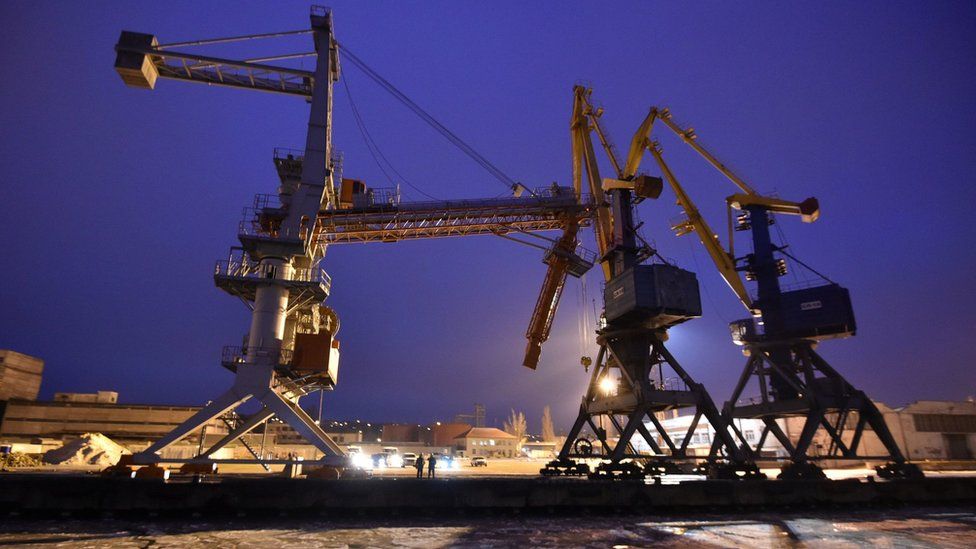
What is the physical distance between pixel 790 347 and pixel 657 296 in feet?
33.7

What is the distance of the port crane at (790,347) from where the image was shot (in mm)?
22078

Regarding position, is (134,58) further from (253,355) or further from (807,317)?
(807,317)

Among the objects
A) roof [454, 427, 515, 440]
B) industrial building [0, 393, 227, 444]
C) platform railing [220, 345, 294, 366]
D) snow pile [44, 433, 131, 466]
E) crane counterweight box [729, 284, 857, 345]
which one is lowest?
roof [454, 427, 515, 440]

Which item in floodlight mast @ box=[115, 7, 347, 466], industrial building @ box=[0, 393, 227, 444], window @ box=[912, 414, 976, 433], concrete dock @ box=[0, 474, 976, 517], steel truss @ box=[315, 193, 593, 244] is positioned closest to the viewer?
concrete dock @ box=[0, 474, 976, 517]

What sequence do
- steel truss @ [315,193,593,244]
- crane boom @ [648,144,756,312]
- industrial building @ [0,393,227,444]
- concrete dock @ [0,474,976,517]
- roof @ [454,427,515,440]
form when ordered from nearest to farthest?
1. concrete dock @ [0,474,976,517]
2. steel truss @ [315,193,593,244]
3. crane boom @ [648,144,756,312]
4. industrial building @ [0,393,227,444]
5. roof @ [454,427,515,440]

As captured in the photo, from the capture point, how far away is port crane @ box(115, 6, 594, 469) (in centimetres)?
1928

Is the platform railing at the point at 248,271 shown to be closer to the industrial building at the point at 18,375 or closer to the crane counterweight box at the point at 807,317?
the crane counterweight box at the point at 807,317

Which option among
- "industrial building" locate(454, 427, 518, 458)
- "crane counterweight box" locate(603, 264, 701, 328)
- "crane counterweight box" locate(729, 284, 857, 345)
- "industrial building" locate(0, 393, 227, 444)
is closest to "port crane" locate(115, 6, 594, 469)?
"crane counterweight box" locate(603, 264, 701, 328)

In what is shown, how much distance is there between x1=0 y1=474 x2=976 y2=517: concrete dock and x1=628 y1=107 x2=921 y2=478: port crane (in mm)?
5235

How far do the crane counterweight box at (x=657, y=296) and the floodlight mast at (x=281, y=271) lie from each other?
532 inches

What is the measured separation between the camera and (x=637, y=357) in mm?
22422

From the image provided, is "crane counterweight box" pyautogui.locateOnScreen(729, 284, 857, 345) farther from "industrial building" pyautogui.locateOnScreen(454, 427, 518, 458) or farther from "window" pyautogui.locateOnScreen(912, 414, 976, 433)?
"industrial building" pyautogui.locateOnScreen(454, 427, 518, 458)

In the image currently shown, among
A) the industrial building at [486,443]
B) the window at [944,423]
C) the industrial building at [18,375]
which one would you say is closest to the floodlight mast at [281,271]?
the industrial building at [18,375]

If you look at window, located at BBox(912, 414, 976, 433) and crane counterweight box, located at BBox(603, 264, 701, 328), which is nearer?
crane counterweight box, located at BBox(603, 264, 701, 328)
